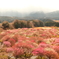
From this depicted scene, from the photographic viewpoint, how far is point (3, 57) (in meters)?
17.6

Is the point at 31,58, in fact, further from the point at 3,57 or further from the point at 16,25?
the point at 16,25

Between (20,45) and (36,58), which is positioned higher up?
(20,45)

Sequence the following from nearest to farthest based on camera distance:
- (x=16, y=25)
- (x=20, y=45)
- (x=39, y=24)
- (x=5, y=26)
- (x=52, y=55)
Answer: (x=52, y=55) < (x=20, y=45) < (x=5, y=26) < (x=16, y=25) < (x=39, y=24)

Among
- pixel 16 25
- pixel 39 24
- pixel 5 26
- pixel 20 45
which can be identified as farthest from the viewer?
pixel 39 24

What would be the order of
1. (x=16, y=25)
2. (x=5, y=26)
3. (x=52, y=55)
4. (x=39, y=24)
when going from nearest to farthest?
(x=52, y=55), (x=5, y=26), (x=16, y=25), (x=39, y=24)

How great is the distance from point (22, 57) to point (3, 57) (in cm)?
289

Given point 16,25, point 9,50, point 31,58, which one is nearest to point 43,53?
point 31,58

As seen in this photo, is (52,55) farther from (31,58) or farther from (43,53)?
(31,58)

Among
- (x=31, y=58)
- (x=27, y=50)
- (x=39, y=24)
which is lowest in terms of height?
(x=39, y=24)

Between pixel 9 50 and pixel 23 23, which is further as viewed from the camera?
pixel 23 23

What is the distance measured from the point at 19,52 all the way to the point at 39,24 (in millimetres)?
108966

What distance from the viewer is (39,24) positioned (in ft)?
406

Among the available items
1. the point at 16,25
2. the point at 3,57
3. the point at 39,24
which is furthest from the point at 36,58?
the point at 39,24

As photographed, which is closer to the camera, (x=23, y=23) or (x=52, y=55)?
(x=52, y=55)
